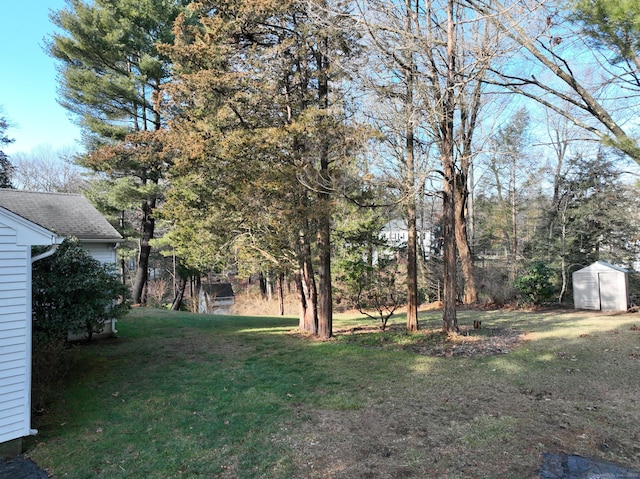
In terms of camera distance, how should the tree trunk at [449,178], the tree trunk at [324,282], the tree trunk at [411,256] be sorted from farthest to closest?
the tree trunk at [324,282] < the tree trunk at [411,256] < the tree trunk at [449,178]

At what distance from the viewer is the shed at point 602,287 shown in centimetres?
1198

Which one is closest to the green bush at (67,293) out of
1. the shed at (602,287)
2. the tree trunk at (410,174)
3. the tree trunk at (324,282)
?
the tree trunk at (324,282)

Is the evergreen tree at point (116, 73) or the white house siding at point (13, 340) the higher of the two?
the evergreen tree at point (116, 73)

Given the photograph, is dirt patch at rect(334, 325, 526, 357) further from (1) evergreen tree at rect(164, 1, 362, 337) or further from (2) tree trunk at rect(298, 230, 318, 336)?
(1) evergreen tree at rect(164, 1, 362, 337)

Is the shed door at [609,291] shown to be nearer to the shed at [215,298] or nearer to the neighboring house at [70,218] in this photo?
the neighboring house at [70,218]

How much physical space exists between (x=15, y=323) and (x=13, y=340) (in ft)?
0.59

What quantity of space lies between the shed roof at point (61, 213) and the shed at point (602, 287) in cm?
1415

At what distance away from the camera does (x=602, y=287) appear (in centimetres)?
1244

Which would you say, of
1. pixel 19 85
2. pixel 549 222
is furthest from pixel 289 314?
pixel 19 85

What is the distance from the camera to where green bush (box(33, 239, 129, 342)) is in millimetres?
6234

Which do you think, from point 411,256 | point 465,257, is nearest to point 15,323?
point 411,256

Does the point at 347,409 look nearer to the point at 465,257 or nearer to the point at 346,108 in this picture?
the point at 346,108

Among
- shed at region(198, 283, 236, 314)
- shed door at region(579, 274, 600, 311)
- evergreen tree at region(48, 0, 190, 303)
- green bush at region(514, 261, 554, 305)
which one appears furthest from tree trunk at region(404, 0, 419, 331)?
shed at region(198, 283, 236, 314)

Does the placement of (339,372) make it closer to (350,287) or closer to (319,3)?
(319,3)
